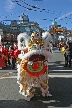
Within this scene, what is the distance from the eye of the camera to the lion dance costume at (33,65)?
5777mm

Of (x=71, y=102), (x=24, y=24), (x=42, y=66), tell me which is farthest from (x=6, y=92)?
(x=24, y=24)

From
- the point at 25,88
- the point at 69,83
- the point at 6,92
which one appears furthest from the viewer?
the point at 69,83

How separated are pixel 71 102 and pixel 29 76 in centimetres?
126

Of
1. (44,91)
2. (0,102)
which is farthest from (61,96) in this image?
(0,102)

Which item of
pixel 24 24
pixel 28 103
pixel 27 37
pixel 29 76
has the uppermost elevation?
pixel 24 24

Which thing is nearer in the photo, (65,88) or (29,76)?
(29,76)

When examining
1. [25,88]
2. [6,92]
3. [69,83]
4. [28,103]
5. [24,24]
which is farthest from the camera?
[24,24]

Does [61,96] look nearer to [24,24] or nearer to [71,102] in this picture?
[71,102]

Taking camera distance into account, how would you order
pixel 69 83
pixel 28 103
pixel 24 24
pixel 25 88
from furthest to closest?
1. pixel 24 24
2. pixel 69 83
3. pixel 25 88
4. pixel 28 103

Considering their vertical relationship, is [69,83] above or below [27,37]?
below

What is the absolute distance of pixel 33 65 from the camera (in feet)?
19.1

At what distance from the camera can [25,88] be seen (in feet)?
19.5

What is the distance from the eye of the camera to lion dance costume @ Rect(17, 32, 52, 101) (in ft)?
19.0

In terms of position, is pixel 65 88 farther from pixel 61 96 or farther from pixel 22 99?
pixel 22 99
